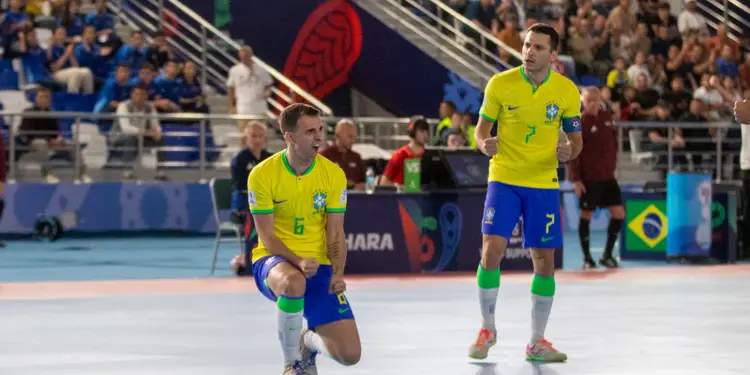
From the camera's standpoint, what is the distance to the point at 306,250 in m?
8.61

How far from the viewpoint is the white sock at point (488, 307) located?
33.1 feet

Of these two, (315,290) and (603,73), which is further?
(603,73)

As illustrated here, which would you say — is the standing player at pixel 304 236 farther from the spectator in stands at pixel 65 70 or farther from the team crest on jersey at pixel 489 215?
the spectator in stands at pixel 65 70

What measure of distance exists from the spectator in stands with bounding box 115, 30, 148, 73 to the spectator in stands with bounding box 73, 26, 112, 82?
0.79ft

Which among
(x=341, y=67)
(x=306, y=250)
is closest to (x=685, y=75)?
(x=341, y=67)

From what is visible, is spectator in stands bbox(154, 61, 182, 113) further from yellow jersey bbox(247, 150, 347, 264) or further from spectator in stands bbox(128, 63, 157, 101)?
yellow jersey bbox(247, 150, 347, 264)

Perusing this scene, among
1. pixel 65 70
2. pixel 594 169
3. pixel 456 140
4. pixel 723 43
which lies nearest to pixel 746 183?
pixel 594 169

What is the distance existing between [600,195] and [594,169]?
1.08 ft

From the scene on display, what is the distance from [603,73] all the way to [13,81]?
1182 centimetres

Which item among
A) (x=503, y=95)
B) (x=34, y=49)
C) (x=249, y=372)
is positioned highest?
(x=34, y=49)

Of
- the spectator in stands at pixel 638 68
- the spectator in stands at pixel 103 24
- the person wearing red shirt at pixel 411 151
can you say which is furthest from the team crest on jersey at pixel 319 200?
the spectator in stands at pixel 638 68

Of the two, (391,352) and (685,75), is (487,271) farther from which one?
(685,75)

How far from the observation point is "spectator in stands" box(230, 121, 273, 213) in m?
16.9

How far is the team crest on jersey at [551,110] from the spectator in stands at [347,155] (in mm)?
7796
